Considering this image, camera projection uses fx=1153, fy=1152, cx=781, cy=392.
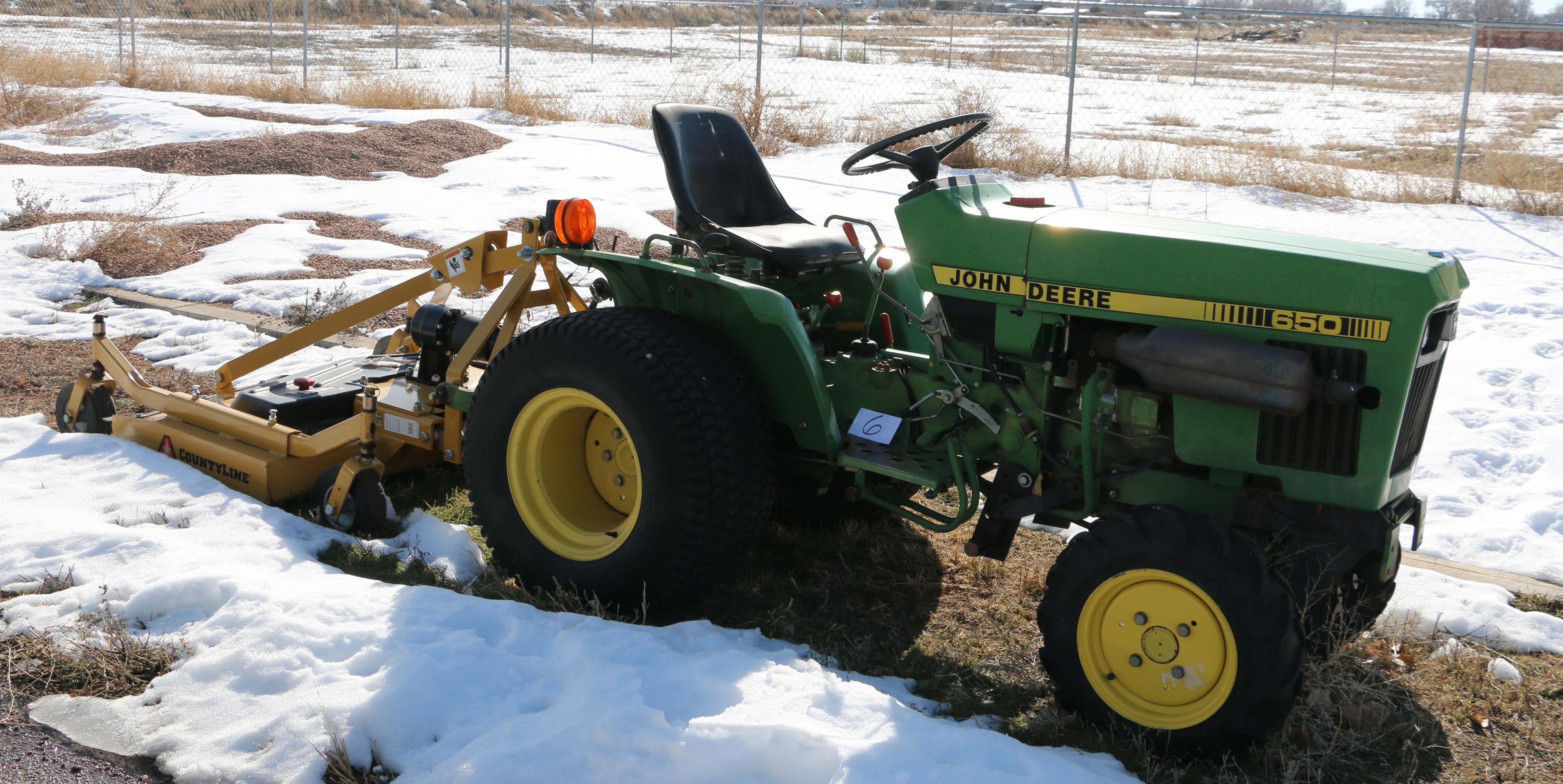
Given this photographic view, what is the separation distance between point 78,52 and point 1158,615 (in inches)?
806

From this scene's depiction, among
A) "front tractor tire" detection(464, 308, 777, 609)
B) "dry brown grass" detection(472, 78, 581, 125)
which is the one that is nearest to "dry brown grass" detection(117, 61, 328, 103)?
"dry brown grass" detection(472, 78, 581, 125)

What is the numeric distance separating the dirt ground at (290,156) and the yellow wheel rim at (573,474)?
24.0 ft

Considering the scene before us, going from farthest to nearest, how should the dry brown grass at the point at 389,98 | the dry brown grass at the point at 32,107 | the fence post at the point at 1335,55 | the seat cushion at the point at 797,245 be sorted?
the fence post at the point at 1335,55 → the dry brown grass at the point at 389,98 → the dry brown grass at the point at 32,107 → the seat cushion at the point at 797,245

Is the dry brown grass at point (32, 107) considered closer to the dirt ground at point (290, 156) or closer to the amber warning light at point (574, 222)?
the dirt ground at point (290, 156)

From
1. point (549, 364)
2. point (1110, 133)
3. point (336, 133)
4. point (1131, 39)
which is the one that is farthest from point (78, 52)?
point (1131, 39)

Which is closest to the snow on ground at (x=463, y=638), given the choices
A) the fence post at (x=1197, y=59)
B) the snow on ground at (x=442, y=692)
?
the snow on ground at (x=442, y=692)

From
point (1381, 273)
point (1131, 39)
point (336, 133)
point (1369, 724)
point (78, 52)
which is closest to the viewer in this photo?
point (1381, 273)

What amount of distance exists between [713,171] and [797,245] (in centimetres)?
61

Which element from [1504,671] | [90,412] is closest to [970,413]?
[1504,671]

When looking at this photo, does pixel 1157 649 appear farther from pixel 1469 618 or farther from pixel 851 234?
pixel 851 234

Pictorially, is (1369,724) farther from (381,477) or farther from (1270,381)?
(381,477)

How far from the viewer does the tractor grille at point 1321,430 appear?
2.62 m

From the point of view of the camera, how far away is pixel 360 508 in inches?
148

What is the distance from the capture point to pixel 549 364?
3252 millimetres
